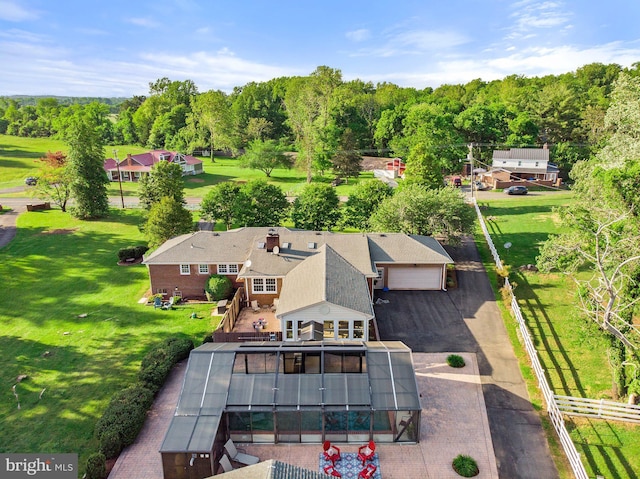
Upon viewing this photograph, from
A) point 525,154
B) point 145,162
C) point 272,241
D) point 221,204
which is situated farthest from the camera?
point 145,162

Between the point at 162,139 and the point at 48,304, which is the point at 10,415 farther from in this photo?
the point at 162,139

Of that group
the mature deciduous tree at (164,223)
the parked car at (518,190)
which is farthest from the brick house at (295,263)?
the parked car at (518,190)

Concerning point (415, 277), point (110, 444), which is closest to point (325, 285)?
point (415, 277)

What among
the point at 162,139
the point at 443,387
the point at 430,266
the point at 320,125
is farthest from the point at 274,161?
the point at 443,387

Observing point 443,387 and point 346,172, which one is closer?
point 443,387

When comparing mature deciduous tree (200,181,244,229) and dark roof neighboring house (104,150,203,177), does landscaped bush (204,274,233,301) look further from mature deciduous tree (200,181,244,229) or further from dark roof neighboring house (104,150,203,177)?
dark roof neighboring house (104,150,203,177)

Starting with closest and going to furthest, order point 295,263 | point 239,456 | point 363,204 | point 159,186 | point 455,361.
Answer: point 239,456 → point 455,361 → point 295,263 → point 363,204 → point 159,186

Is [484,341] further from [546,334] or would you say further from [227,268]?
[227,268]
